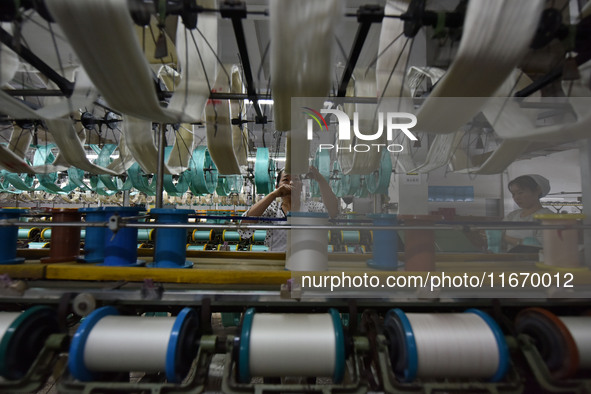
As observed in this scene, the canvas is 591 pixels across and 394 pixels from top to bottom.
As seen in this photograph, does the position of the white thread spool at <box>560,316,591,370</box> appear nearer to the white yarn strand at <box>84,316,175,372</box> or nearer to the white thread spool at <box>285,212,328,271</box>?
the white thread spool at <box>285,212,328,271</box>

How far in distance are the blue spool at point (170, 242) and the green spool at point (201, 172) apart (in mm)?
905

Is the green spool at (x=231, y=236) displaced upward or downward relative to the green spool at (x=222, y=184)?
downward

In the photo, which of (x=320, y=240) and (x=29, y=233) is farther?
(x=29, y=233)

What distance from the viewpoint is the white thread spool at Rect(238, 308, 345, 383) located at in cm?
72

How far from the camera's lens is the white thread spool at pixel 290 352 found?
72 cm

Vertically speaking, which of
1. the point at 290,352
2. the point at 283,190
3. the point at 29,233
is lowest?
the point at 290,352

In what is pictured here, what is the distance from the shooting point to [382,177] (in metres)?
1.78

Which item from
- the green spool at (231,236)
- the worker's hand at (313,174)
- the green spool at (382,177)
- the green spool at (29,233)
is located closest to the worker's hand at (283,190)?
the worker's hand at (313,174)

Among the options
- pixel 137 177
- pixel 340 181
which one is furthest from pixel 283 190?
pixel 137 177

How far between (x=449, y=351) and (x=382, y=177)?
1.20m

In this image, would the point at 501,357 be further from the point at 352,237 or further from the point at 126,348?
the point at 352,237

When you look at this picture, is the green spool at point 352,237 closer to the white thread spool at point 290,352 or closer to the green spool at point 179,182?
the green spool at point 179,182

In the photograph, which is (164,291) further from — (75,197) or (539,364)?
(75,197)

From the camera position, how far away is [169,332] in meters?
0.73
